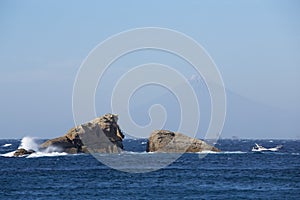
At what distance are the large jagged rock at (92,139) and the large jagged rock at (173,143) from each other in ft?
25.7

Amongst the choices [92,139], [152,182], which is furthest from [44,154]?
[152,182]

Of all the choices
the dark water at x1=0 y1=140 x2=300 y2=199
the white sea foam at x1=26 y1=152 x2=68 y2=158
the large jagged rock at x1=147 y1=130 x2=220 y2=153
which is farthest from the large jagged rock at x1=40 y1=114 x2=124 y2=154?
the dark water at x1=0 y1=140 x2=300 y2=199

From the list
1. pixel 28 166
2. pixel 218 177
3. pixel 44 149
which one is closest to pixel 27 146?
pixel 44 149

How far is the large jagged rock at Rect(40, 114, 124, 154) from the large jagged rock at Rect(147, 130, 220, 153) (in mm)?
7835

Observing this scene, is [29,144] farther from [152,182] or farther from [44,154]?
[152,182]

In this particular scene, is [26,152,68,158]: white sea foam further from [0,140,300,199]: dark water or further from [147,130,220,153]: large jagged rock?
[0,140,300,199]: dark water

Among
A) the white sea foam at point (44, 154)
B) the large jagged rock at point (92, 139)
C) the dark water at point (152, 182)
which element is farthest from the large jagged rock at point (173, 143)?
the dark water at point (152, 182)

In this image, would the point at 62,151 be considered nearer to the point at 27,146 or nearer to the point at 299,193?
the point at 27,146

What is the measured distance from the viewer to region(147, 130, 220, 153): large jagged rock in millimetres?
125875

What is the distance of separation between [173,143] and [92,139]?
17.0m

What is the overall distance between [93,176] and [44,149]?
5372 centimetres

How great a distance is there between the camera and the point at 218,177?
7394 centimetres

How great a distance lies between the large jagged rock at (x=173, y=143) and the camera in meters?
126

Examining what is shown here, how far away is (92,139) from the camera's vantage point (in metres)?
124
